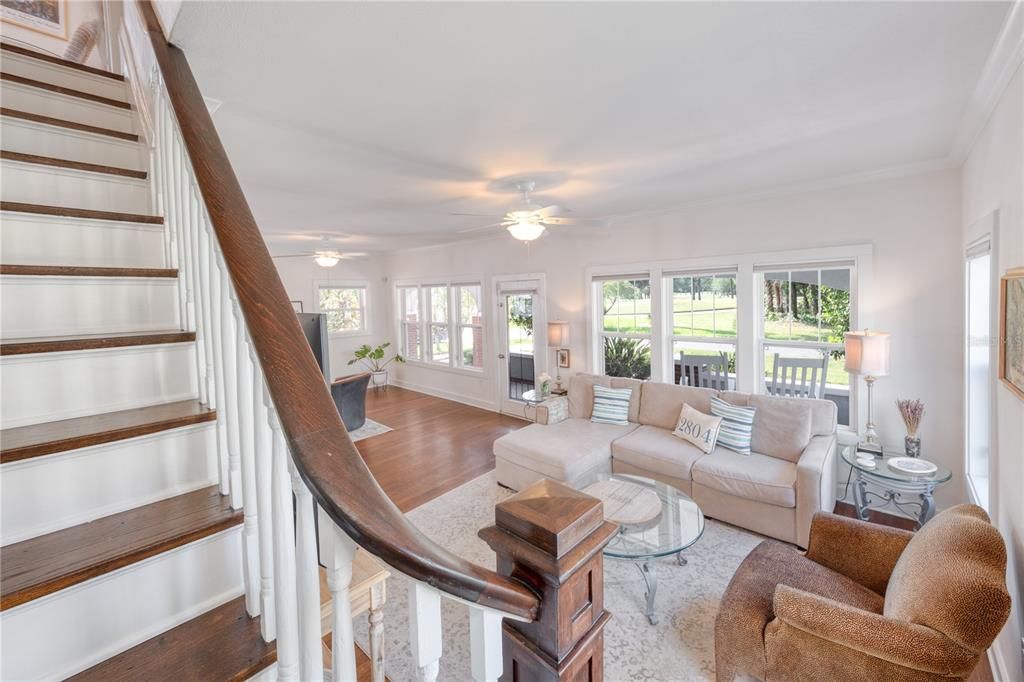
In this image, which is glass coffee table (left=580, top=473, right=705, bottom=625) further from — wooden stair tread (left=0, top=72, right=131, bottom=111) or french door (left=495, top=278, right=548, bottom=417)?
wooden stair tread (left=0, top=72, right=131, bottom=111)

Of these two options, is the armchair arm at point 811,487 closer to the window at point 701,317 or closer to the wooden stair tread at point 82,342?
the window at point 701,317

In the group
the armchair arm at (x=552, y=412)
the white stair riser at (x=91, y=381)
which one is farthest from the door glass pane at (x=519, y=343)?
the white stair riser at (x=91, y=381)

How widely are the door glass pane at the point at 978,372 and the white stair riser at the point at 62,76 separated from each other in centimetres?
476

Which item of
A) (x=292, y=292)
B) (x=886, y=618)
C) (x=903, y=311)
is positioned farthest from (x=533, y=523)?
(x=292, y=292)

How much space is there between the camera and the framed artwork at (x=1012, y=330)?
5.21 feet

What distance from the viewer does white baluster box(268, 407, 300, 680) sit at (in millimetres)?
699

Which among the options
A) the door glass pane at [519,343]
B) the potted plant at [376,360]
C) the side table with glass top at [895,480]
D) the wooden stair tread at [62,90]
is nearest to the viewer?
the wooden stair tread at [62,90]

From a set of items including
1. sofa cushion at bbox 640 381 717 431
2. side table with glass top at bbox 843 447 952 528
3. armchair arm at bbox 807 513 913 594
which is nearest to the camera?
armchair arm at bbox 807 513 913 594

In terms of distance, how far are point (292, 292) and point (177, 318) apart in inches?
255

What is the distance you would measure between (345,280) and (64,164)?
6.66 meters

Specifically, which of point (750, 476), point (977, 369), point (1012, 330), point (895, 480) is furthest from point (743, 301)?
point (1012, 330)

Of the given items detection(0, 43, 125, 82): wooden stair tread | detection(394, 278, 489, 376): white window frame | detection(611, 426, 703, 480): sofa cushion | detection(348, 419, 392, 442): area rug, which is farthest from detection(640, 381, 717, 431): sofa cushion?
detection(0, 43, 125, 82): wooden stair tread

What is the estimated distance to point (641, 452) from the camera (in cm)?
350

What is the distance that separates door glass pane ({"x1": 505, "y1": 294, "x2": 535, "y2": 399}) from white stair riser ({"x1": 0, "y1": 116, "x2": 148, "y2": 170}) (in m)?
4.52
